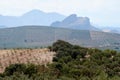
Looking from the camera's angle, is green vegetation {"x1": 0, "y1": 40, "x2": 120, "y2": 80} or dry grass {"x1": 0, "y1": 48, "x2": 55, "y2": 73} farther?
dry grass {"x1": 0, "y1": 48, "x2": 55, "y2": 73}

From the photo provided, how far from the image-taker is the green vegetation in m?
26.3

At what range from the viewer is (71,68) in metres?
30.2

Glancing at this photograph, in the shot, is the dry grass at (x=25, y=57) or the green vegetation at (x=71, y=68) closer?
the green vegetation at (x=71, y=68)

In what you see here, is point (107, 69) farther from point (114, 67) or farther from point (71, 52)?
point (71, 52)

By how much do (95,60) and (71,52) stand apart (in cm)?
386

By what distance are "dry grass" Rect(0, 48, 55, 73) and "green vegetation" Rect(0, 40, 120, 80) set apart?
1.15m

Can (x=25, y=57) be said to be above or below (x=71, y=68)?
below

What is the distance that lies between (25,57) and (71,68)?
9855 mm

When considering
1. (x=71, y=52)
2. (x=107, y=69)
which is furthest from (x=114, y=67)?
(x=71, y=52)

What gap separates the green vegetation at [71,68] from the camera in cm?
2628

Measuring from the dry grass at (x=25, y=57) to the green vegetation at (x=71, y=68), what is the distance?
1.15m

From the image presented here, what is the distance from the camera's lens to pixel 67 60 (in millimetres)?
35281

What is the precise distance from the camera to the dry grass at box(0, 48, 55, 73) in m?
36.3

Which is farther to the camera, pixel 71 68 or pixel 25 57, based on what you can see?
pixel 25 57
